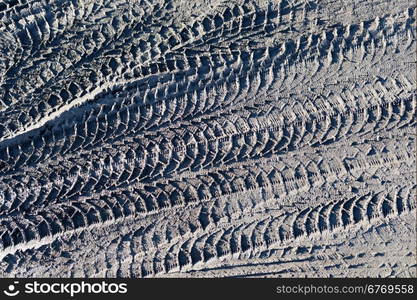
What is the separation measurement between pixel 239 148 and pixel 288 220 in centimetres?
53

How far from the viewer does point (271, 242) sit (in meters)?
3.41

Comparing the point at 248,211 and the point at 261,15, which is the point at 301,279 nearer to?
the point at 248,211

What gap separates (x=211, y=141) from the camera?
347 centimetres

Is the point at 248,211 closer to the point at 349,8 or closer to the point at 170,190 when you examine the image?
the point at 170,190

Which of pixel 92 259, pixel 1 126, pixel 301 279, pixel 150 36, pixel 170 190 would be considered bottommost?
pixel 301 279

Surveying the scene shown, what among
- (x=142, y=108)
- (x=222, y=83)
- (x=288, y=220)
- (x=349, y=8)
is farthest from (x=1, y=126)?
(x=349, y=8)

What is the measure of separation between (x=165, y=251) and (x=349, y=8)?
190 cm

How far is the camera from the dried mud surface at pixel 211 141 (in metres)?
3.42

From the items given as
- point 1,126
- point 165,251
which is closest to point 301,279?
point 165,251

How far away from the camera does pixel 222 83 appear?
3488 millimetres

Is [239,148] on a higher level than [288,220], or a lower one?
higher

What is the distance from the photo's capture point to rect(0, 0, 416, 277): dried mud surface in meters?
3.42

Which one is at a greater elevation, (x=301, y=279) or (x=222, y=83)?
(x=222, y=83)

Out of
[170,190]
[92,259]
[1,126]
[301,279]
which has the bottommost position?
[301,279]
